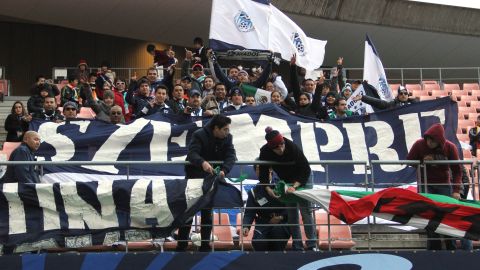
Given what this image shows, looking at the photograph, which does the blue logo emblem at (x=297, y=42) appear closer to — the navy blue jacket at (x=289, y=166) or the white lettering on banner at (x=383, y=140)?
the white lettering on banner at (x=383, y=140)

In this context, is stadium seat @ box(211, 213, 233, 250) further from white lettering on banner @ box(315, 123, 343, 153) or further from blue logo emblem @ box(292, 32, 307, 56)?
blue logo emblem @ box(292, 32, 307, 56)

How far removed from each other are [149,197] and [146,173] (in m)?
1.81

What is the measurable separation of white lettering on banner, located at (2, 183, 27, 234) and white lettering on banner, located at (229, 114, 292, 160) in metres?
3.86

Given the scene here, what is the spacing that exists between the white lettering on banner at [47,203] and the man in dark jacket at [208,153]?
148 centimetres

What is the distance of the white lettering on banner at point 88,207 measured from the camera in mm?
11258

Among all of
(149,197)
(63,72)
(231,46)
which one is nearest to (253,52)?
(231,46)

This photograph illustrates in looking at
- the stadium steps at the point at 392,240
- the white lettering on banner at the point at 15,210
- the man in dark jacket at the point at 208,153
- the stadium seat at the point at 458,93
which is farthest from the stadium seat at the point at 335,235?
the stadium seat at the point at 458,93

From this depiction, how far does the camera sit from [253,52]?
1739 cm

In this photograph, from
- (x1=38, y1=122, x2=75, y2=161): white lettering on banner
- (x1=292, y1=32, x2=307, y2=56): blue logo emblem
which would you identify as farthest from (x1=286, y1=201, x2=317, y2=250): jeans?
(x1=292, y1=32, x2=307, y2=56): blue logo emblem

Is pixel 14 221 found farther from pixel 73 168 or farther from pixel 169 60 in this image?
pixel 169 60

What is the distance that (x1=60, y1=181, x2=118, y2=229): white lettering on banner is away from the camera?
1126cm

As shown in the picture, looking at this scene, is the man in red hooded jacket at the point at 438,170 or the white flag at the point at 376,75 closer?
the man in red hooded jacket at the point at 438,170

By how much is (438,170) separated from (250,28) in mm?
6153

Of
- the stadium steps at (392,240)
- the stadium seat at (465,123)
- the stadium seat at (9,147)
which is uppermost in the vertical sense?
the stadium seat at (465,123)
